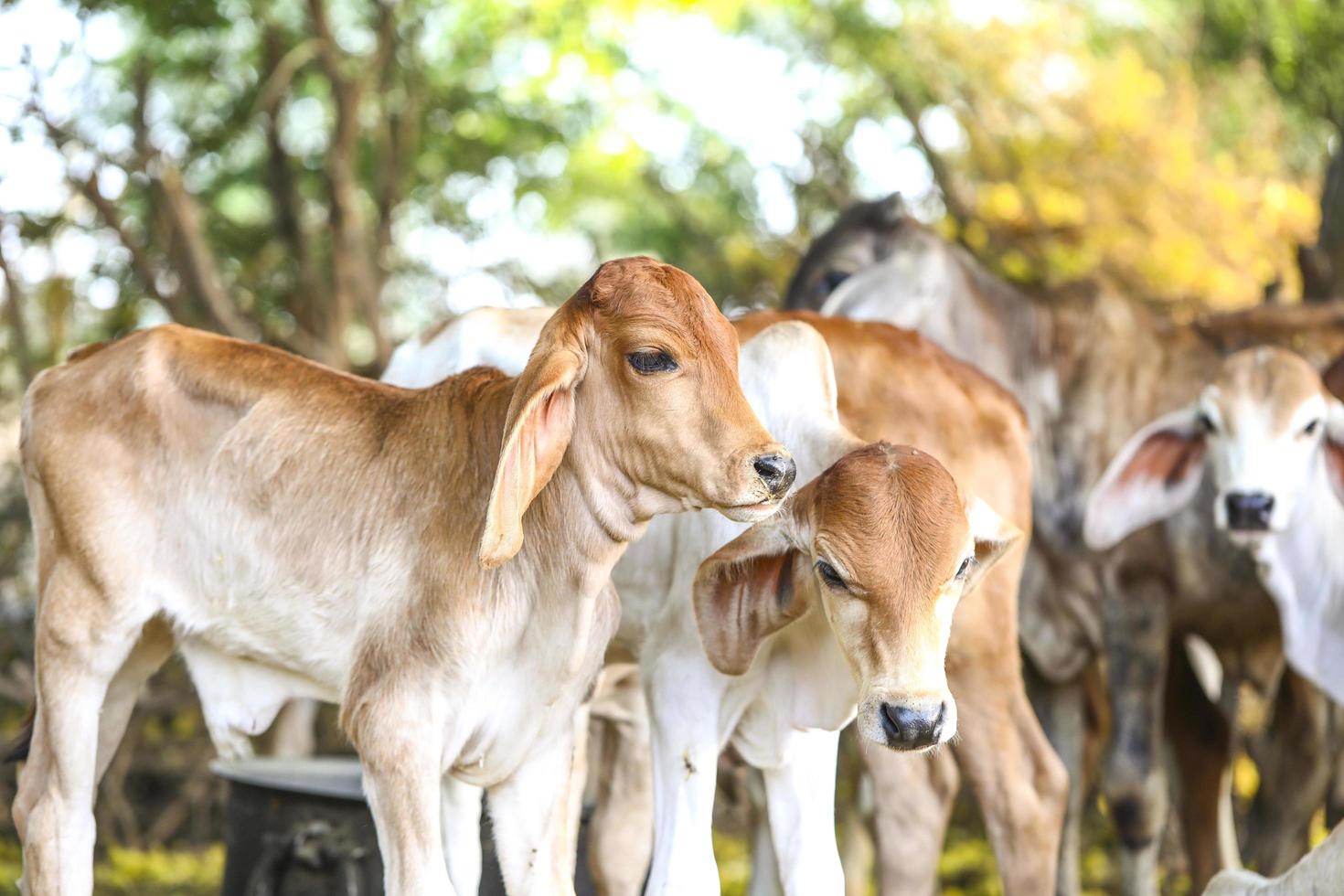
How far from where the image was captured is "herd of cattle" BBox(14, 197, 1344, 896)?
2.93m

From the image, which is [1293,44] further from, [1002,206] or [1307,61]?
[1002,206]

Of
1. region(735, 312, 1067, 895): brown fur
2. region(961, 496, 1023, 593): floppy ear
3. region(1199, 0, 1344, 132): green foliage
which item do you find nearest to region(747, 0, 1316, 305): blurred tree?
region(1199, 0, 1344, 132): green foliage

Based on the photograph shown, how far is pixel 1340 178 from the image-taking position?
6.32 meters

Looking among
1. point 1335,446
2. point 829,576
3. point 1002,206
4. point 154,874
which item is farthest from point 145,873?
point 1002,206

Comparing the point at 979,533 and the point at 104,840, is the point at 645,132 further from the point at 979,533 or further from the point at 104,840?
Answer: the point at 979,533

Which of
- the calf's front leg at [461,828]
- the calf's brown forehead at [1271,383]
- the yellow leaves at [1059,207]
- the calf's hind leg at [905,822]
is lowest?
the yellow leaves at [1059,207]

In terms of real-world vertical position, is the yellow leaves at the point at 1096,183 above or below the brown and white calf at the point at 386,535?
below

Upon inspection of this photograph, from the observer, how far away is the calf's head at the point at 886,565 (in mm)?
2793

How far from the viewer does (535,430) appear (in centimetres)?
291

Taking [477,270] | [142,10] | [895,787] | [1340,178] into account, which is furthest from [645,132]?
[895,787]

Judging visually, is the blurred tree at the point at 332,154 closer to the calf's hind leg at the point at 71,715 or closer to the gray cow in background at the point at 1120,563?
the gray cow in background at the point at 1120,563

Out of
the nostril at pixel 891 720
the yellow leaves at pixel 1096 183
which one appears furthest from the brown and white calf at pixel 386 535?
the yellow leaves at pixel 1096 183

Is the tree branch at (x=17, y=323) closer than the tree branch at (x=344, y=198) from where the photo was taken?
Yes

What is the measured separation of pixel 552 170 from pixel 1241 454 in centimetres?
477
